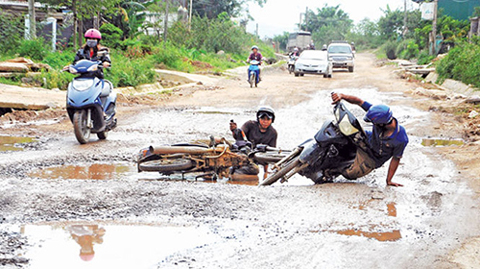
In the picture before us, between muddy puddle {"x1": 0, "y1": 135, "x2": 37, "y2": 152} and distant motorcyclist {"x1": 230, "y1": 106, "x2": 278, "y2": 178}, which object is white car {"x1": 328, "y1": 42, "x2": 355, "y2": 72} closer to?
muddy puddle {"x1": 0, "y1": 135, "x2": 37, "y2": 152}

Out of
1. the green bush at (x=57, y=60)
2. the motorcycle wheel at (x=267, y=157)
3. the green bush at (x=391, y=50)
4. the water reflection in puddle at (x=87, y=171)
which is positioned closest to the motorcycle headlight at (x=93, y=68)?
the water reflection in puddle at (x=87, y=171)

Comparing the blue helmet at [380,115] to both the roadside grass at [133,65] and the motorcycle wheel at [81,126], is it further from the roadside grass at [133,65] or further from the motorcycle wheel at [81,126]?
the roadside grass at [133,65]

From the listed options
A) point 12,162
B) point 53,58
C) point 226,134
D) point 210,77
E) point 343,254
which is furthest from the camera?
point 210,77

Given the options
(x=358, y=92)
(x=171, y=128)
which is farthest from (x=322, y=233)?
(x=358, y=92)

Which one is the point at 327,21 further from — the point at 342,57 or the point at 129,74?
the point at 129,74

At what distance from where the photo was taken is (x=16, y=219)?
4695 millimetres

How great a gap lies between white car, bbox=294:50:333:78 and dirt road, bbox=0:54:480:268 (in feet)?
66.6

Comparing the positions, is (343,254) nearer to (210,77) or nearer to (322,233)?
(322,233)

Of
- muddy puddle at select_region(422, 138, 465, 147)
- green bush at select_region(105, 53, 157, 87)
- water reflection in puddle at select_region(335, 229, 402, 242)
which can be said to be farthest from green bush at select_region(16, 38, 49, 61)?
water reflection in puddle at select_region(335, 229, 402, 242)

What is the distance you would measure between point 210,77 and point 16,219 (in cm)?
2174

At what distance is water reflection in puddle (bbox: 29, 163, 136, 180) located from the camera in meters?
6.77

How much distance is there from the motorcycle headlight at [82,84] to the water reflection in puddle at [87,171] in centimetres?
165

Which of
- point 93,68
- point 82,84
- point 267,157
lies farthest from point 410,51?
point 267,157

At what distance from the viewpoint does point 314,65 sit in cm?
2862
